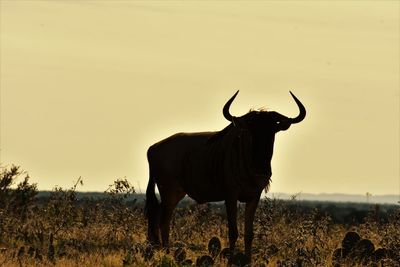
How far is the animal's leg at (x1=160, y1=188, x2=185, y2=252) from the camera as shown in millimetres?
17484

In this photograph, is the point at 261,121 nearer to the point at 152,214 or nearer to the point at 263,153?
the point at 263,153

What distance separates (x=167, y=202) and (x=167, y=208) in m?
0.12

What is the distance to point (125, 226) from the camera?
1875 cm

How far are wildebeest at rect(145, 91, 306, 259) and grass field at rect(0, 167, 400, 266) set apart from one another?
484 mm

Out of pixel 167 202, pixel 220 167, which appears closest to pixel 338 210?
pixel 167 202

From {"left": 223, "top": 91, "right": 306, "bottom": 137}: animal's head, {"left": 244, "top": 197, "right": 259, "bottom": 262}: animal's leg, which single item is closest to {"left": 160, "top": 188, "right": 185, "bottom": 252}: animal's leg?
{"left": 244, "top": 197, "right": 259, "bottom": 262}: animal's leg

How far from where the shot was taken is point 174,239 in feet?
61.7

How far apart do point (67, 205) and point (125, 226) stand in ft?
4.00

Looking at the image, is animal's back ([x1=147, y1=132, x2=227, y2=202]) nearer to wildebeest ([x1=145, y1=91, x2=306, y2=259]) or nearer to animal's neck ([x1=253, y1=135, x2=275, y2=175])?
wildebeest ([x1=145, y1=91, x2=306, y2=259])

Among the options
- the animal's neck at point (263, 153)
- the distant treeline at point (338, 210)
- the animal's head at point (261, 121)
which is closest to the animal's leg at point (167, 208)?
the distant treeline at point (338, 210)

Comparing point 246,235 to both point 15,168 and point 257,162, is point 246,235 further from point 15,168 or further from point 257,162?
point 15,168

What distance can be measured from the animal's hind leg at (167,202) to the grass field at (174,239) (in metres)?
0.47

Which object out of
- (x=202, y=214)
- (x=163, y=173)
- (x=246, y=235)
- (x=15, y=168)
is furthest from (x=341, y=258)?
(x=15, y=168)

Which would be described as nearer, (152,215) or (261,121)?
(261,121)
